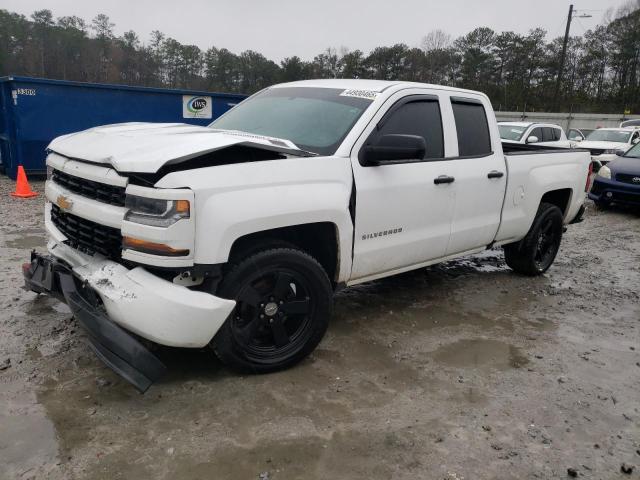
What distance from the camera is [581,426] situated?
313 cm

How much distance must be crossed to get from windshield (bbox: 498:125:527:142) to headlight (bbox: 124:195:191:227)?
1274 centimetres

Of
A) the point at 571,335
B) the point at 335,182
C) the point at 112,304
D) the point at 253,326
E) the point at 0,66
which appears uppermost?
the point at 0,66

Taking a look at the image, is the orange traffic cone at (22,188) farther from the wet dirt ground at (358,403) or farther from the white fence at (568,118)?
the white fence at (568,118)

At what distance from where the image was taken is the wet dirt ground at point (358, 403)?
2662 millimetres

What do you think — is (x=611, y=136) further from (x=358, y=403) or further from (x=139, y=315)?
(x=139, y=315)

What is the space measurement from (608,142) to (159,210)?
18.2 meters

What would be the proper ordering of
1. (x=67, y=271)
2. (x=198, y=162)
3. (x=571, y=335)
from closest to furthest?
(x=198, y=162) → (x=67, y=271) → (x=571, y=335)

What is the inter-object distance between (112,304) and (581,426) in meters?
2.77

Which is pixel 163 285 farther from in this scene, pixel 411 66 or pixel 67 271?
pixel 411 66

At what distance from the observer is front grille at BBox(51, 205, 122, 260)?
311 centimetres

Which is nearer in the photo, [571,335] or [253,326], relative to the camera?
[253,326]

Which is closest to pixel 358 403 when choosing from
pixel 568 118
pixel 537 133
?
pixel 537 133

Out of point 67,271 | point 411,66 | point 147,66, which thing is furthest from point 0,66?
point 67,271

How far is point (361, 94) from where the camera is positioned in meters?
4.05
